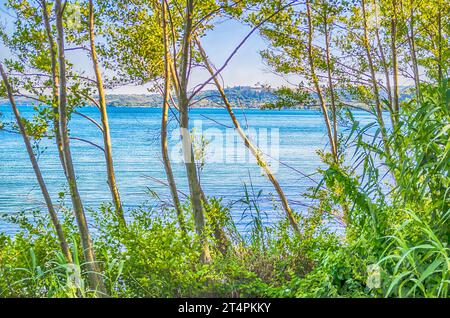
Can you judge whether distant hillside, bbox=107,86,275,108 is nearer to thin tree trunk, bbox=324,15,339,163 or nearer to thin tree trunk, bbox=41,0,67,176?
thin tree trunk, bbox=324,15,339,163

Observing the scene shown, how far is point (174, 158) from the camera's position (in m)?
4.80

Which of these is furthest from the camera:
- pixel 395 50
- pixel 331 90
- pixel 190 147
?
pixel 331 90

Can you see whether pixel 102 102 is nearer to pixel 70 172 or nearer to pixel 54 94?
pixel 54 94

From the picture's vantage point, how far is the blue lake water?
4.37 m

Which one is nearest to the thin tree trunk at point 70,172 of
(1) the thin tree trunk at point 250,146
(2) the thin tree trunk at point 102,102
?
(2) the thin tree trunk at point 102,102

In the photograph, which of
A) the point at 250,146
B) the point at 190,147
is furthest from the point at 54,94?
the point at 250,146

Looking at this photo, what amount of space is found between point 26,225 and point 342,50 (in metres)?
2.91

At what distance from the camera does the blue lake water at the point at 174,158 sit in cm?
437

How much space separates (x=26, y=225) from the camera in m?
3.02

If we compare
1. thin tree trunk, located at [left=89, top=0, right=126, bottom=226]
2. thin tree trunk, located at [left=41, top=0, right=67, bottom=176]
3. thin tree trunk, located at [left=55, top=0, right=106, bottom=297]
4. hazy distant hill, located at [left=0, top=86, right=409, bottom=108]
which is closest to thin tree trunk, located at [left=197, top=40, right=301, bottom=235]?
hazy distant hill, located at [left=0, top=86, right=409, bottom=108]

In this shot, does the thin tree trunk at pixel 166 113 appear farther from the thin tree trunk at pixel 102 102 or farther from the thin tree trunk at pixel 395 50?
the thin tree trunk at pixel 395 50

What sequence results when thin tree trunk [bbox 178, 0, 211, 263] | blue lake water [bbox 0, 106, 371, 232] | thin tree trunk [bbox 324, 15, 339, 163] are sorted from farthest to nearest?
thin tree trunk [bbox 324, 15, 339, 163], blue lake water [bbox 0, 106, 371, 232], thin tree trunk [bbox 178, 0, 211, 263]

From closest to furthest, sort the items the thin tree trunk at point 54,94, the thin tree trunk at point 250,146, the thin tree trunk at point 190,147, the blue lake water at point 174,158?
the thin tree trunk at point 54,94 → the thin tree trunk at point 190,147 → the thin tree trunk at point 250,146 → the blue lake water at point 174,158
